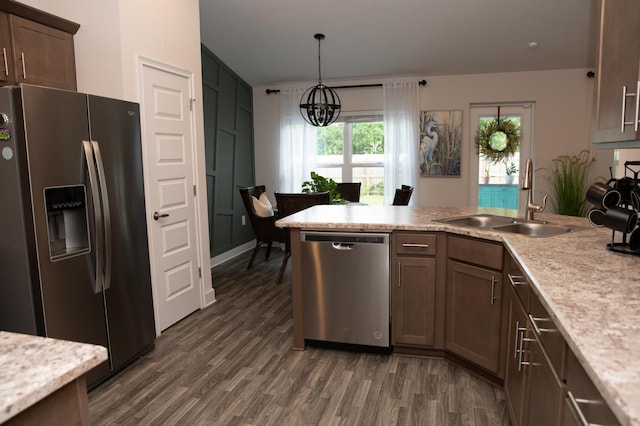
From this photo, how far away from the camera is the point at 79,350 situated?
921 mm

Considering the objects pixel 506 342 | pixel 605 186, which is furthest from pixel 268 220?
pixel 605 186

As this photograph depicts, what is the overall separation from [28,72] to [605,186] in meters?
3.22

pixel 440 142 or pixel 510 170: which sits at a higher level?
pixel 440 142

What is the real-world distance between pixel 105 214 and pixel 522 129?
530 cm

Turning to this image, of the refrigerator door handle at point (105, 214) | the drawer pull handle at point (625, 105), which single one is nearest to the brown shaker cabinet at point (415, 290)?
the drawer pull handle at point (625, 105)

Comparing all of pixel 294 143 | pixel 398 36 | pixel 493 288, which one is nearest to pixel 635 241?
pixel 493 288

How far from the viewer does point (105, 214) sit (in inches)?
97.7

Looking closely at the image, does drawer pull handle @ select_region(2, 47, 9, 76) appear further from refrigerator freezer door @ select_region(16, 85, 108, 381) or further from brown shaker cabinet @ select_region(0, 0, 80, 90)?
refrigerator freezer door @ select_region(16, 85, 108, 381)

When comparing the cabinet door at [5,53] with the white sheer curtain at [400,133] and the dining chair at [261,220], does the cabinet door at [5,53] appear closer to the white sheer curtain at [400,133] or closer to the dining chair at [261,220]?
the dining chair at [261,220]

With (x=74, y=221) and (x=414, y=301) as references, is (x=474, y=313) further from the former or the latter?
(x=74, y=221)

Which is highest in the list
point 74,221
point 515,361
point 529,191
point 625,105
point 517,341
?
point 625,105

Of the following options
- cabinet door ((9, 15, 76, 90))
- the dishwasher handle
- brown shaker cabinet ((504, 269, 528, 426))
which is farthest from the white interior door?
brown shaker cabinet ((504, 269, 528, 426))

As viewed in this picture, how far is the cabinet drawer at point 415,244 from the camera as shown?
2641 mm

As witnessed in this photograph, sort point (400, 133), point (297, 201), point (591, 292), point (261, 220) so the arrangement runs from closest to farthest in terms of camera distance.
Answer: point (591, 292) → point (297, 201) → point (261, 220) → point (400, 133)
